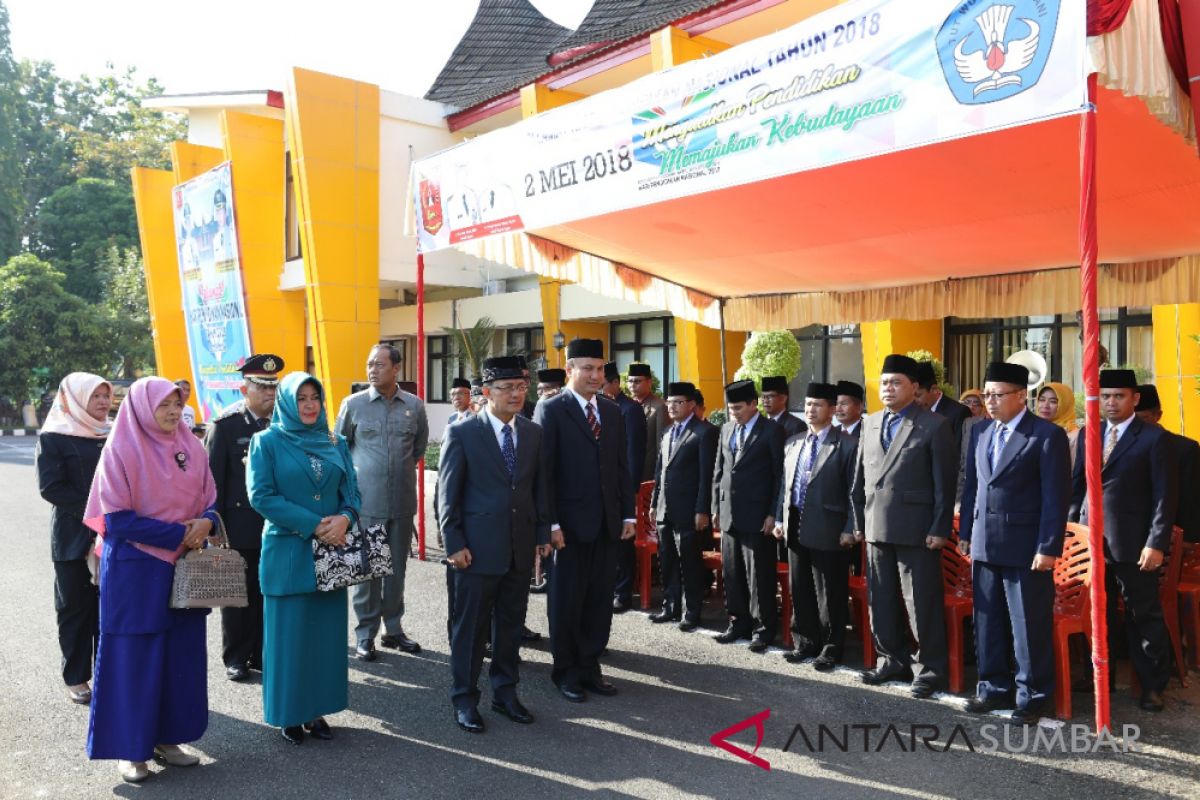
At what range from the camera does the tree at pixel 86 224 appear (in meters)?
42.4

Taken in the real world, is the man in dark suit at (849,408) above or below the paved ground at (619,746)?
above

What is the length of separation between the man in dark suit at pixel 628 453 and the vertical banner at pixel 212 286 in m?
12.5

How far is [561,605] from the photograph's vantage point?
17.0ft

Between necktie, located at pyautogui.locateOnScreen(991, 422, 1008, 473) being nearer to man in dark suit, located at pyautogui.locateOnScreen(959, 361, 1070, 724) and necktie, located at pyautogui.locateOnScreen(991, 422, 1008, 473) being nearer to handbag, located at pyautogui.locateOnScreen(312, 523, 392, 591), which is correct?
man in dark suit, located at pyautogui.locateOnScreen(959, 361, 1070, 724)

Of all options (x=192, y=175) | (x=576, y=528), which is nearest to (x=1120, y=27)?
(x=576, y=528)

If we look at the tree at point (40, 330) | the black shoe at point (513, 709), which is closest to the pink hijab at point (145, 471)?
the black shoe at point (513, 709)

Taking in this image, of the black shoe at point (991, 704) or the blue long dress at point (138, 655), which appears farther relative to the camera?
the black shoe at point (991, 704)

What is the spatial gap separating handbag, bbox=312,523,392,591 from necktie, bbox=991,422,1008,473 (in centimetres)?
323

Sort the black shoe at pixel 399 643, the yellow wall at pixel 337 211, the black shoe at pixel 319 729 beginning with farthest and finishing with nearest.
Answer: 1. the yellow wall at pixel 337 211
2. the black shoe at pixel 399 643
3. the black shoe at pixel 319 729

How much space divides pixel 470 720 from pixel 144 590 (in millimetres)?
1641

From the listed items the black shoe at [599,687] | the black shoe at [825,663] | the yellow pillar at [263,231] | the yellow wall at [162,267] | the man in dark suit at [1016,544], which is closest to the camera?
the man in dark suit at [1016,544]

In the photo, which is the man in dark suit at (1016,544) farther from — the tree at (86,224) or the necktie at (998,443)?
the tree at (86,224)

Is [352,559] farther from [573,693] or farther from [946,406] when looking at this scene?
[946,406]

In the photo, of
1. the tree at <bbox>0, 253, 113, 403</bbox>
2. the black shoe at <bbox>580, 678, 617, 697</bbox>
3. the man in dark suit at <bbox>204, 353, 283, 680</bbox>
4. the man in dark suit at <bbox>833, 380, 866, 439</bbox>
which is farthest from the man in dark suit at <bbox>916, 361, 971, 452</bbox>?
the tree at <bbox>0, 253, 113, 403</bbox>
